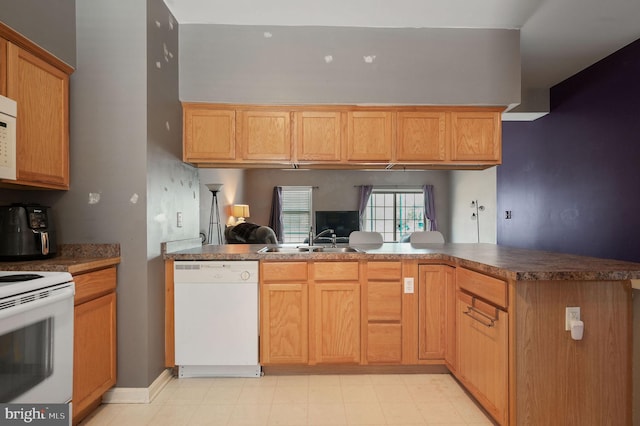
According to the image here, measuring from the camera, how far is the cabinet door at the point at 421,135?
2938 millimetres

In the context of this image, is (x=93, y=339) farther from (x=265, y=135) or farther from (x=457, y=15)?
(x=457, y=15)

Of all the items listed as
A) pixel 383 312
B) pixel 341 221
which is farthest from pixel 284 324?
pixel 341 221

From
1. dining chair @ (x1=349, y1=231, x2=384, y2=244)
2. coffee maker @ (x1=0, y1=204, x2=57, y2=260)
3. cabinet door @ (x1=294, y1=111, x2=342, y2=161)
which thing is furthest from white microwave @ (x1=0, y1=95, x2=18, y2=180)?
dining chair @ (x1=349, y1=231, x2=384, y2=244)

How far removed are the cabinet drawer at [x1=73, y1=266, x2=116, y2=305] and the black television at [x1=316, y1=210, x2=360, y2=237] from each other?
5.99 meters

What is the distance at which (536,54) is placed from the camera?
3311 mm

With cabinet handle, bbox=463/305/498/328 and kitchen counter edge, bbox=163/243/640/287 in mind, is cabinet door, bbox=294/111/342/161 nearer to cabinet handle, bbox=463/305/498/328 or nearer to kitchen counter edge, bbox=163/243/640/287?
kitchen counter edge, bbox=163/243/640/287

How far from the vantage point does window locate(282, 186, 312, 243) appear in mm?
8820

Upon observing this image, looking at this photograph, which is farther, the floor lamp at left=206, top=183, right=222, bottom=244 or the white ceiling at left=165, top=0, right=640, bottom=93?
the floor lamp at left=206, top=183, right=222, bottom=244

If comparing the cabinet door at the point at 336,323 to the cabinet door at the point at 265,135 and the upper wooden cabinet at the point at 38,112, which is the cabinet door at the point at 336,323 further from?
the upper wooden cabinet at the point at 38,112

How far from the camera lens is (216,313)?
8.32ft

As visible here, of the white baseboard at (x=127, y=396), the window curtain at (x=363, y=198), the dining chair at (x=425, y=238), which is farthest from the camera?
the window curtain at (x=363, y=198)

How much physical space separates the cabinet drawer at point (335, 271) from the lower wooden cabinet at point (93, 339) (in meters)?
1.31

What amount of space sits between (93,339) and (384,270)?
1.85 meters

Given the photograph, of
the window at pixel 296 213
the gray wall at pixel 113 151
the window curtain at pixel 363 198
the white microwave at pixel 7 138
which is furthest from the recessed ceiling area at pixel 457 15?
the window at pixel 296 213
